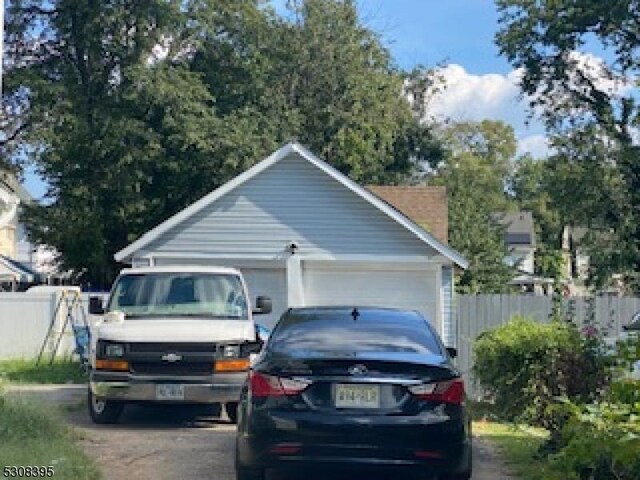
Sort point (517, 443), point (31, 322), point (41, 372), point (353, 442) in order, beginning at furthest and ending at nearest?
1. point (31, 322)
2. point (41, 372)
3. point (517, 443)
4. point (353, 442)

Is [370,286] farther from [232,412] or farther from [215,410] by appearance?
[232,412]

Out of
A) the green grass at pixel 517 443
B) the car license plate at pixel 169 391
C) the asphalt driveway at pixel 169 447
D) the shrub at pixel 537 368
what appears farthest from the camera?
the car license plate at pixel 169 391

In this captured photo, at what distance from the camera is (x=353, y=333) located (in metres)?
8.04

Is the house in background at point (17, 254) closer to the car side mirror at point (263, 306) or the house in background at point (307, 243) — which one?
the house in background at point (307, 243)

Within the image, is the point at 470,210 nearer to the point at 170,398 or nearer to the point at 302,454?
the point at 170,398

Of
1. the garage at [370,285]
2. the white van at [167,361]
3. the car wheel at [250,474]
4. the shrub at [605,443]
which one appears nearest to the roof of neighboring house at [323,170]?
the garage at [370,285]

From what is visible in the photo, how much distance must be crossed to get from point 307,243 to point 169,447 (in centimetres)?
1167

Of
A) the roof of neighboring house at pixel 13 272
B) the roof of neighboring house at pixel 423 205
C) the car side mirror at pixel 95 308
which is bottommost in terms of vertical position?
the car side mirror at pixel 95 308

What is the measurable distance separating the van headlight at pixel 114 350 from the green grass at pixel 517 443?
4.22m

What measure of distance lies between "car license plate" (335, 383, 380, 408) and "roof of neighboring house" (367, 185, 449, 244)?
1834cm

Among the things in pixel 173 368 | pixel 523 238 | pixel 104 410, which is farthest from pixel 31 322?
pixel 523 238

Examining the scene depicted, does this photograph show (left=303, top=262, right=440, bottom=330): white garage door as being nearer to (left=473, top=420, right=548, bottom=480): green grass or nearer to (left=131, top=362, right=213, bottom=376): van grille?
(left=473, top=420, right=548, bottom=480): green grass

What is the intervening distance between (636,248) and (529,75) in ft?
21.1

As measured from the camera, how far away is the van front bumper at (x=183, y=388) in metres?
11.1
